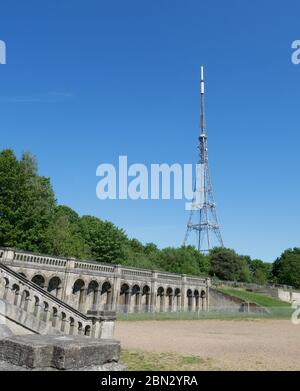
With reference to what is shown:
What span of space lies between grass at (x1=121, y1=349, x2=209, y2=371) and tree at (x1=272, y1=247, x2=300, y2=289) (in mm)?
89283

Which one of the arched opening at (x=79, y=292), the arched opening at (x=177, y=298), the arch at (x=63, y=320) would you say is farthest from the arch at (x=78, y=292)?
the arch at (x=63, y=320)

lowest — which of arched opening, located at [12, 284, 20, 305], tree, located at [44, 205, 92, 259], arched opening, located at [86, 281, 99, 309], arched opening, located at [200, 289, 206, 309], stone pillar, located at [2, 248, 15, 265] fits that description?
arched opening, located at [200, 289, 206, 309]

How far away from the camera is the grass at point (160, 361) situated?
10.2m

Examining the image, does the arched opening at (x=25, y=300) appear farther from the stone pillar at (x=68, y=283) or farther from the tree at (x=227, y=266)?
the tree at (x=227, y=266)

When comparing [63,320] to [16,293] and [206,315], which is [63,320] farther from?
[206,315]

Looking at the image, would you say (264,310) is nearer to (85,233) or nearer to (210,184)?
(85,233)

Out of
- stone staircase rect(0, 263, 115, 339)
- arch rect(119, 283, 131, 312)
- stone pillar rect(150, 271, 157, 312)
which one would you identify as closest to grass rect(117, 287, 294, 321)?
arch rect(119, 283, 131, 312)

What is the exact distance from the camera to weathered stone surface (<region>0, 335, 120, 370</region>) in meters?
4.34

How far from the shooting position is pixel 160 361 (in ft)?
37.4

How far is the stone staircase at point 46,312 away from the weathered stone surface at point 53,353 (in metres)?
6.28

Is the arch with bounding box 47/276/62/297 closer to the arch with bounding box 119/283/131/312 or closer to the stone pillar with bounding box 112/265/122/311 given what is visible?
the stone pillar with bounding box 112/265/122/311

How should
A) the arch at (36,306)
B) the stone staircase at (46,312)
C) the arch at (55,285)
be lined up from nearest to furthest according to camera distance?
the stone staircase at (46,312), the arch at (36,306), the arch at (55,285)

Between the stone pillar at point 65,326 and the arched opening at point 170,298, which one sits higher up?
the stone pillar at point 65,326
